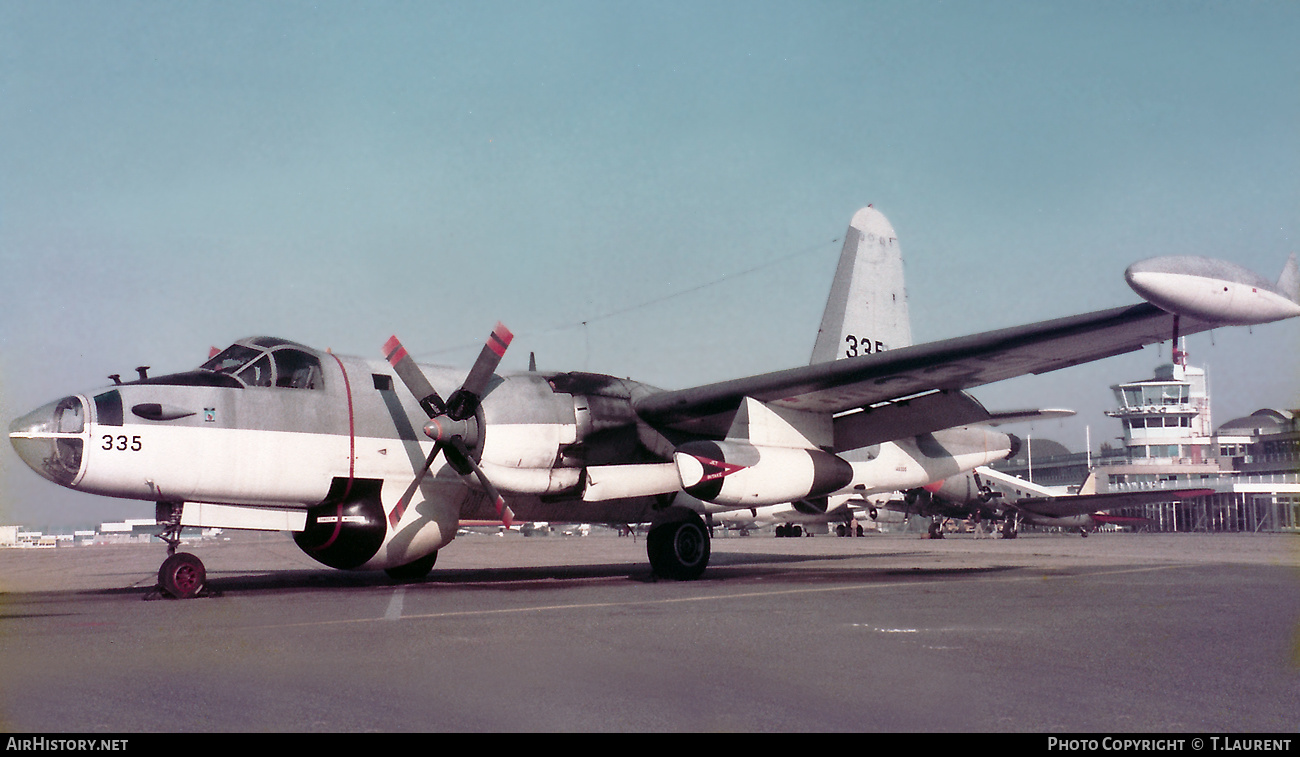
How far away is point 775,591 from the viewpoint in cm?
1331

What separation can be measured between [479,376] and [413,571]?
4.27m

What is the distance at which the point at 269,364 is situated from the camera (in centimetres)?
1390

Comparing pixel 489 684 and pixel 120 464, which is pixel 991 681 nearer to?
pixel 489 684

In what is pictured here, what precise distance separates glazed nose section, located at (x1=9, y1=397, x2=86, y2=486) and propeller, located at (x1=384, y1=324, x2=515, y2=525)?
4278 millimetres

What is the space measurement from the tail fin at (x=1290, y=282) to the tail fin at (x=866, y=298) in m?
10.8

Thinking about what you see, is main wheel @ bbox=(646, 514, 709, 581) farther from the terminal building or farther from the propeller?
the terminal building

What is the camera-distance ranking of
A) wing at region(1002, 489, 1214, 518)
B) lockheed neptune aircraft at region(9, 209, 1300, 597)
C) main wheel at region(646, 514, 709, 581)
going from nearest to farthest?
lockheed neptune aircraft at region(9, 209, 1300, 597)
main wheel at region(646, 514, 709, 581)
wing at region(1002, 489, 1214, 518)

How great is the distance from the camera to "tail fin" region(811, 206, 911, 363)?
68.4ft

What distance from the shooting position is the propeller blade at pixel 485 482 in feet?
46.3

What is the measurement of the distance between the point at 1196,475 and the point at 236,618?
108 meters

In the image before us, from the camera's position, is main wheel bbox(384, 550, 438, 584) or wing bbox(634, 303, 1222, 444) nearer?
wing bbox(634, 303, 1222, 444)

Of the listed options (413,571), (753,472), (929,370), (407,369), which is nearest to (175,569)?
(407,369)

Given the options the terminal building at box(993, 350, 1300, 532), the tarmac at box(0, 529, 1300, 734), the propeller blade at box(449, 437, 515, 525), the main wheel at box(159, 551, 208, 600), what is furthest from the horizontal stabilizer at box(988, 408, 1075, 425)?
the terminal building at box(993, 350, 1300, 532)
